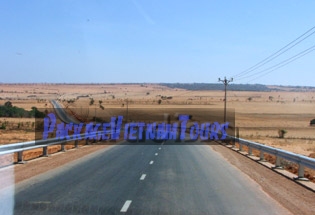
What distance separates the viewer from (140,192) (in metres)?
12.2

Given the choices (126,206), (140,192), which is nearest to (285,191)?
(140,192)

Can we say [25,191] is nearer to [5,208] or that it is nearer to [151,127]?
[5,208]

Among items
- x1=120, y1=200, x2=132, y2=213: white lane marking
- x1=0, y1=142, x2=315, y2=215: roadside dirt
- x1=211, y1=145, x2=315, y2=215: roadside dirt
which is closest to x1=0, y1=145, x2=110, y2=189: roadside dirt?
x1=0, y1=142, x2=315, y2=215: roadside dirt

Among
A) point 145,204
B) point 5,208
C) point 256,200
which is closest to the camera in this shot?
point 5,208

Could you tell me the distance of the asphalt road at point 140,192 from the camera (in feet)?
32.3

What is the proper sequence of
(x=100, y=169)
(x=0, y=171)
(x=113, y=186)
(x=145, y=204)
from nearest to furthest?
(x=145, y=204) < (x=113, y=186) < (x=0, y=171) < (x=100, y=169)

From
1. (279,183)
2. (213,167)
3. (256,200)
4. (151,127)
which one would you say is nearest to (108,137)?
(151,127)

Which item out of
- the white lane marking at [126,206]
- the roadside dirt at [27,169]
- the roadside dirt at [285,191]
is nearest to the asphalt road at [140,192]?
the white lane marking at [126,206]

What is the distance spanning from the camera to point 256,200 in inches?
445

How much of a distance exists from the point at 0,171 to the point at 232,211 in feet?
30.6

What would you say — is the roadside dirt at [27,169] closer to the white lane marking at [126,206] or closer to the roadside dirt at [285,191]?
the white lane marking at [126,206]

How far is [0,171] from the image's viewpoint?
15.9m

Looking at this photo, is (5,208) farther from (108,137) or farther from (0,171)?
(108,137)

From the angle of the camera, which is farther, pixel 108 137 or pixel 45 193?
pixel 108 137
